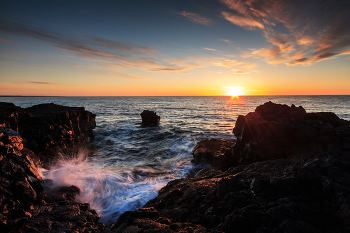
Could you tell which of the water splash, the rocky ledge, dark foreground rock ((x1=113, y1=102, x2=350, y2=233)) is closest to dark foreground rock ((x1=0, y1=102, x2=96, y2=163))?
the water splash

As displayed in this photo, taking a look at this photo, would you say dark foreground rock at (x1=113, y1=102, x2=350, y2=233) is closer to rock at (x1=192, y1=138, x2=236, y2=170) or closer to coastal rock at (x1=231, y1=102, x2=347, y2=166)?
coastal rock at (x1=231, y1=102, x2=347, y2=166)

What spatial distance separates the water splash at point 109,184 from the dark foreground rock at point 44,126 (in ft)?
4.97

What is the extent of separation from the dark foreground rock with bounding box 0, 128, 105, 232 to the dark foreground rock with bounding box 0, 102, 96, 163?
5.61 m

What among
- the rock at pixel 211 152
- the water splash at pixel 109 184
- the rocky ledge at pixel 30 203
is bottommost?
the water splash at pixel 109 184

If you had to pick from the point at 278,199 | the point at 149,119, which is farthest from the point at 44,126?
the point at 149,119

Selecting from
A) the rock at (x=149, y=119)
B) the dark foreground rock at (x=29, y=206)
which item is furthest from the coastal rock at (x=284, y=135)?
the rock at (x=149, y=119)

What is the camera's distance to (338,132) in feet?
22.3

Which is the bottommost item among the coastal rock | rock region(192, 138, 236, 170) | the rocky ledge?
rock region(192, 138, 236, 170)

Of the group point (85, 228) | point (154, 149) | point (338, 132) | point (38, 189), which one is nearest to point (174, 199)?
point (85, 228)

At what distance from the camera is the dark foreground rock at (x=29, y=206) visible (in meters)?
4.07

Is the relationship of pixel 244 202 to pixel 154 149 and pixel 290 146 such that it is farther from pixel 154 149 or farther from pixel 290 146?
pixel 154 149

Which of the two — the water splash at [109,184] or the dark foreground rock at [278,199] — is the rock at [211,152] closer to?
the water splash at [109,184]

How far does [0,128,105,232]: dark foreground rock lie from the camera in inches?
160

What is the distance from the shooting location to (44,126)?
1240 cm
